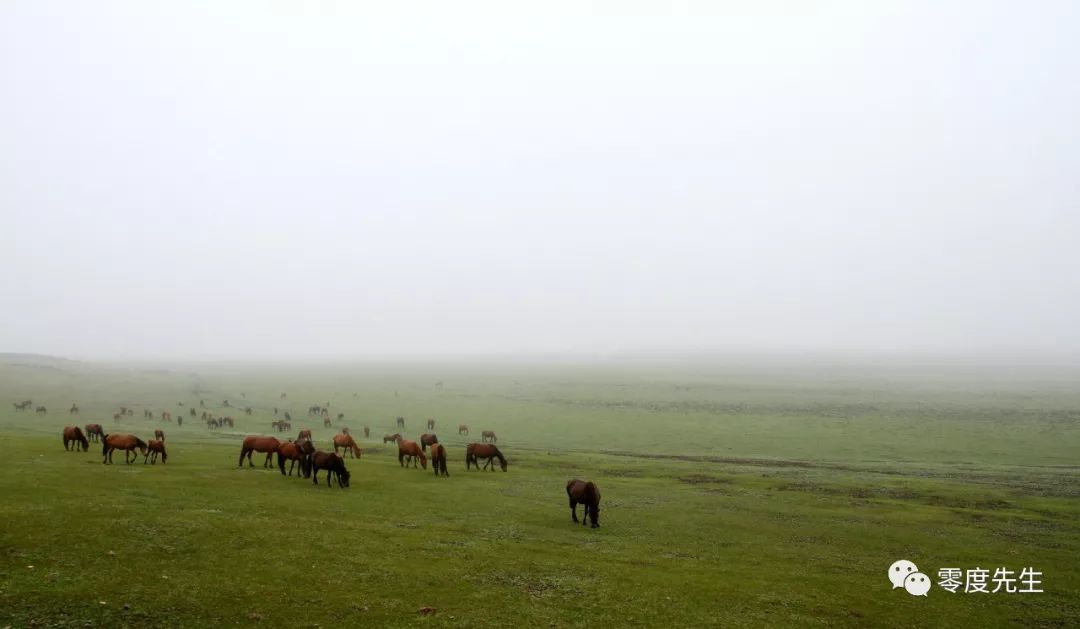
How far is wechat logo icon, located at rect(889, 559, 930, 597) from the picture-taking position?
16.2m

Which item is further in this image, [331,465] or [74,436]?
[74,436]

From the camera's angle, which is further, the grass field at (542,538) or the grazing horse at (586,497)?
the grazing horse at (586,497)

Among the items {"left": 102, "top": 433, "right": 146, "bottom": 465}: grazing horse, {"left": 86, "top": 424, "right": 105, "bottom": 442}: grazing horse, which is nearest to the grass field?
{"left": 102, "top": 433, "right": 146, "bottom": 465}: grazing horse

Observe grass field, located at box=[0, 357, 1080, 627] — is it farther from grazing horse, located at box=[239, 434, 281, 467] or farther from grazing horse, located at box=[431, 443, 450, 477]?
grazing horse, located at box=[239, 434, 281, 467]

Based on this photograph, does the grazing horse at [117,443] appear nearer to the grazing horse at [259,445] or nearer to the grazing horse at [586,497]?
the grazing horse at [259,445]

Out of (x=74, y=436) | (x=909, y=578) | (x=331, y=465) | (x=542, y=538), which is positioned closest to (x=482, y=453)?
(x=331, y=465)

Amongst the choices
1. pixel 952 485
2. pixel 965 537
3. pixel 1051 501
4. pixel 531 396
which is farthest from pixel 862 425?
pixel 531 396

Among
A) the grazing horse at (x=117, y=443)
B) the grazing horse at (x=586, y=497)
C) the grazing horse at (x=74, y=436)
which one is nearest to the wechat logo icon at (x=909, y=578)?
the grazing horse at (x=586, y=497)

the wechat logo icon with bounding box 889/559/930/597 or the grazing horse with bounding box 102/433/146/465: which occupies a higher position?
the grazing horse with bounding box 102/433/146/465

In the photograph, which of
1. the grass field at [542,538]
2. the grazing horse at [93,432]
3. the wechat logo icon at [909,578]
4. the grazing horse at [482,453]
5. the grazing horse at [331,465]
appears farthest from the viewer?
the grazing horse at [93,432]

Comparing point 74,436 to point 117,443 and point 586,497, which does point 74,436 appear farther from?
point 586,497

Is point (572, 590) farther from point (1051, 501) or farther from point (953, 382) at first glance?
point (953, 382)

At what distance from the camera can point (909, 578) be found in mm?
16938

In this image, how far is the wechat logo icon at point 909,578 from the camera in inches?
638
